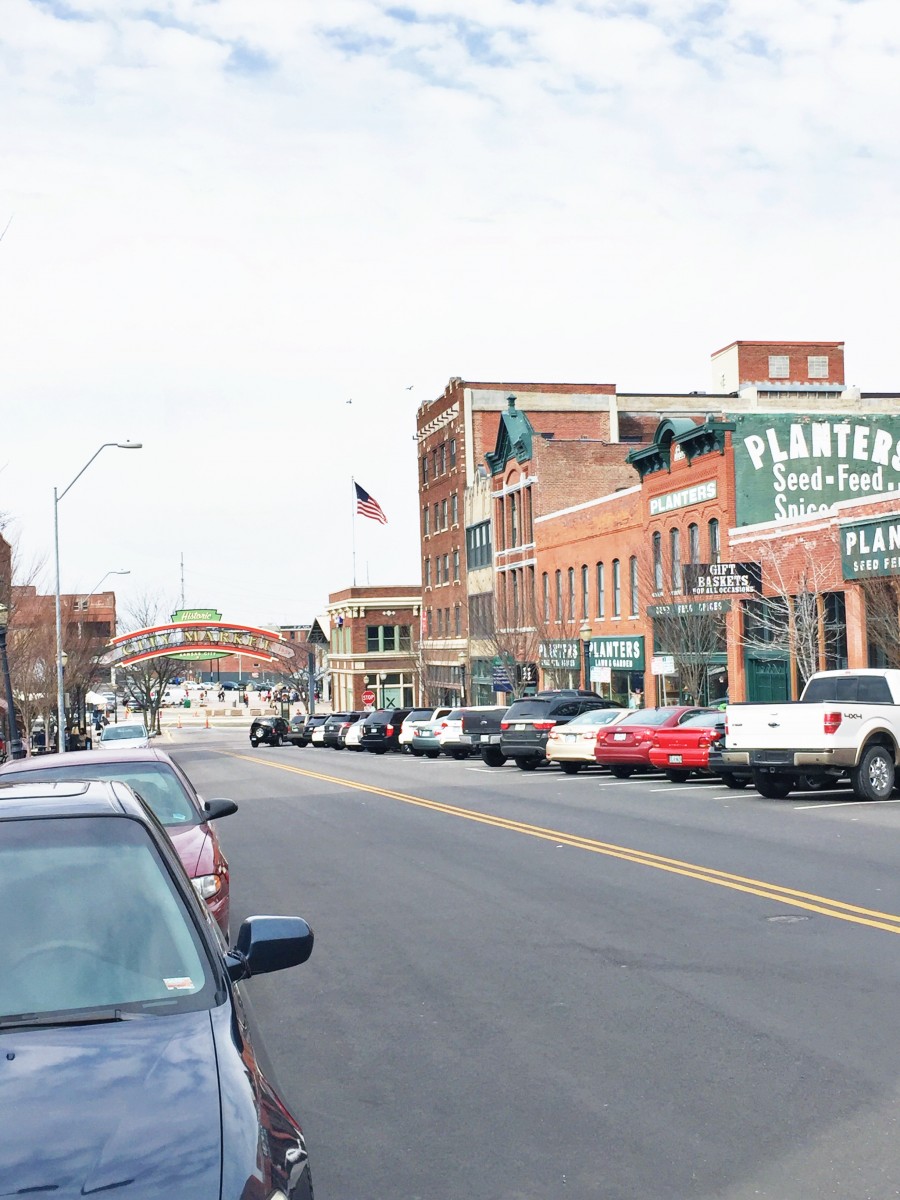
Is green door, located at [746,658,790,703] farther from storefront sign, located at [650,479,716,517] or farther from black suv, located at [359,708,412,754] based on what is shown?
black suv, located at [359,708,412,754]

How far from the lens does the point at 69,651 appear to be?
61750 mm

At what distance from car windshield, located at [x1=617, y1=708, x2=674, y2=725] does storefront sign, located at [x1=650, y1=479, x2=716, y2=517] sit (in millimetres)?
15137

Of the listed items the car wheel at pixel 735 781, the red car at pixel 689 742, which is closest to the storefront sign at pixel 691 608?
the red car at pixel 689 742

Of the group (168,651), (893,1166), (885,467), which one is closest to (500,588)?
(885,467)

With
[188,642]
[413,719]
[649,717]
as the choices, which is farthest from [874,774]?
[188,642]

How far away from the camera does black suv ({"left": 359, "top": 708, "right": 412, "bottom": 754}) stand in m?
50.8

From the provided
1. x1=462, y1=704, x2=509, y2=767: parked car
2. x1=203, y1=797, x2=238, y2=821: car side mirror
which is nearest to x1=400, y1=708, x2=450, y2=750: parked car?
x1=462, y1=704, x2=509, y2=767: parked car

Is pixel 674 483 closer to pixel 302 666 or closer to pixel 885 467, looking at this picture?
pixel 885 467

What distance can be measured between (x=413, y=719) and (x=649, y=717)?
65.2 ft

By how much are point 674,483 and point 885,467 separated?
6688 mm

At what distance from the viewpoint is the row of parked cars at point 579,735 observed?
1026 inches

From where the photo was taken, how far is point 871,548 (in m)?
32.6

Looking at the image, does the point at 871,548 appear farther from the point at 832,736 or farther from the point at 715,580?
the point at 832,736

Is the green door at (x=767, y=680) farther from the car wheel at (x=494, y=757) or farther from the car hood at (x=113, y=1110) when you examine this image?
the car hood at (x=113, y=1110)
